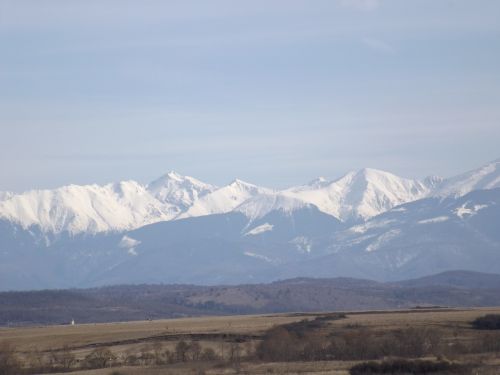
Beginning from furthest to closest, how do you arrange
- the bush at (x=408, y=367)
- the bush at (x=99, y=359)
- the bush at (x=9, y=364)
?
the bush at (x=99, y=359) → the bush at (x=9, y=364) → the bush at (x=408, y=367)

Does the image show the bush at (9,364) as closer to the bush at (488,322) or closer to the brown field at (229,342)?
the brown field at (229,342)

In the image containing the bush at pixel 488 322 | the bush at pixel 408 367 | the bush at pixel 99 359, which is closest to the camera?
the bush at pixel 408 367

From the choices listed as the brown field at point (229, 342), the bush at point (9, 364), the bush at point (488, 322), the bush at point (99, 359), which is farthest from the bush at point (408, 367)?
the bush at point (488, 322)

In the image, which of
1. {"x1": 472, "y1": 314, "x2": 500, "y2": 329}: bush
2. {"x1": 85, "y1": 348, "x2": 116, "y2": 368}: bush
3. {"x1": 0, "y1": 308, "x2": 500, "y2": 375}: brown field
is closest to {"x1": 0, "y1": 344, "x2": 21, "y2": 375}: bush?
{"x1": 0, "y1": 308, "x2": 500, "y2": 375}: brown field

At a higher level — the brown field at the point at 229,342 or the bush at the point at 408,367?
the brown field at the point at 229,342

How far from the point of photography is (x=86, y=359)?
132m

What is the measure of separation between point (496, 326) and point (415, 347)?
28492mm

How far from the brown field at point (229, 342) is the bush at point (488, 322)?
5.14 feet

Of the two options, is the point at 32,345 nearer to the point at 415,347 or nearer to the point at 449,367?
the point at 415,347

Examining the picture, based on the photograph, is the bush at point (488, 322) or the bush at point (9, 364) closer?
the bush at point (9, 364)

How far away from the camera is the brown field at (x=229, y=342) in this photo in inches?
4316

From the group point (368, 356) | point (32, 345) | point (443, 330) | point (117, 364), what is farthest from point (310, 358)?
point (32, 345)

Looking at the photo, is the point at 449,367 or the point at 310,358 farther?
the point at 310,358

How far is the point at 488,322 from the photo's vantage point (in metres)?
154
